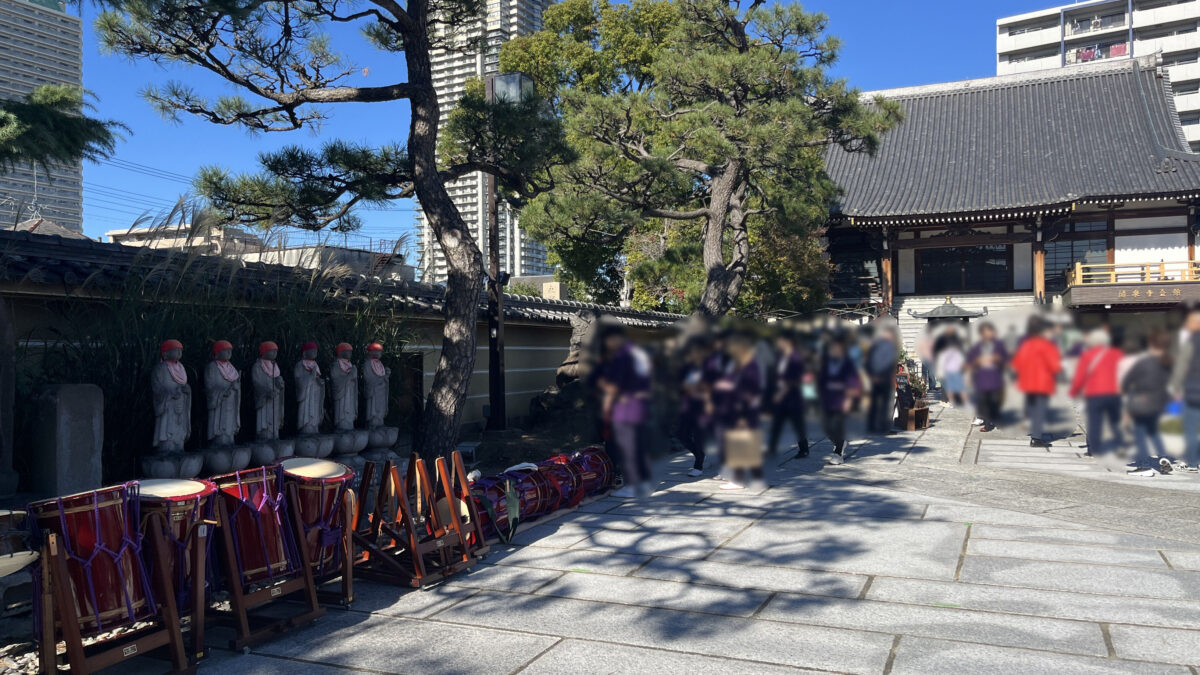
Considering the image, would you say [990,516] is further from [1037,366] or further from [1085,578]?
[1037,366]

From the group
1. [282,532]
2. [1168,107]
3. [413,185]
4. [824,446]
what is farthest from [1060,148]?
[282,532]

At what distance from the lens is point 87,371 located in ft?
23.3

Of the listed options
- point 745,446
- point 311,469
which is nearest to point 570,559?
point 311,469

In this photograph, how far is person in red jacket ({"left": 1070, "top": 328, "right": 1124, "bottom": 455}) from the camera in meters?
1.67

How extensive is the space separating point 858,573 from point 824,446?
22.4 ft

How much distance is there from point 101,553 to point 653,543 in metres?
4.41

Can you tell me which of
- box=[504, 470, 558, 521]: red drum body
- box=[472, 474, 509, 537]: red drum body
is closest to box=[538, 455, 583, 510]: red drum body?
→ box=[504, 470, 558, 521]: red drum body

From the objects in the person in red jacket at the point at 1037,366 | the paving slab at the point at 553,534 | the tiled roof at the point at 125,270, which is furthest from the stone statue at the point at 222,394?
the person in red jacket at the point at 1037,366

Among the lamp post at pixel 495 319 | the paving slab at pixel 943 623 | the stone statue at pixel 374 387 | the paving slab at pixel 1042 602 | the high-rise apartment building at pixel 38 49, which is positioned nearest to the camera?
the paving slab at pixel 943 623

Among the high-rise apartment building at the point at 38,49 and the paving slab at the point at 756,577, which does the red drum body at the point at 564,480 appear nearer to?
the paving slab at the point at 756,577

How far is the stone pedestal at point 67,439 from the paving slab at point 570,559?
3197 mm

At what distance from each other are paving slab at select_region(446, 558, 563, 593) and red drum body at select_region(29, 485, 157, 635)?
2393 mm

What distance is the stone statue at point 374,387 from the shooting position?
918 cm

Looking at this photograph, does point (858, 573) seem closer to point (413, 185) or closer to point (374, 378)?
point (374, 378)
